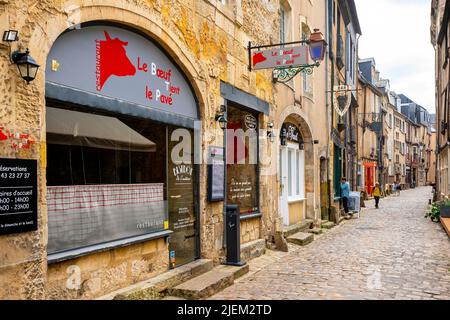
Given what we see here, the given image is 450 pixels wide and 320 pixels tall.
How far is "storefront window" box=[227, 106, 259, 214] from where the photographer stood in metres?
8.66

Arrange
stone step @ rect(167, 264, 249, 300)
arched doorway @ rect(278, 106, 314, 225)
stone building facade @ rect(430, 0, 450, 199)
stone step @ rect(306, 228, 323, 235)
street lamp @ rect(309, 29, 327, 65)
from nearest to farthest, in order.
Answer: stone step @ rect(167, 264, 249, 300) → street lamp @ rect(309, 29, 327, 65) → arched doorway @ rect(278, 106, 314, 225) → stone step @ rect(306, 228, 323, 235) → stone building facade @ rect(430, 0, 450, 199)

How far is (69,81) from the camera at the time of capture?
4430 millimetres

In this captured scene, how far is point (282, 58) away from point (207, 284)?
14.3 ft

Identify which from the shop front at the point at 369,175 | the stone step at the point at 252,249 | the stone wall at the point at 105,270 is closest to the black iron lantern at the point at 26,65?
the stone wall at the point at 105,270

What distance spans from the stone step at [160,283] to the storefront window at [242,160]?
2.24 meters

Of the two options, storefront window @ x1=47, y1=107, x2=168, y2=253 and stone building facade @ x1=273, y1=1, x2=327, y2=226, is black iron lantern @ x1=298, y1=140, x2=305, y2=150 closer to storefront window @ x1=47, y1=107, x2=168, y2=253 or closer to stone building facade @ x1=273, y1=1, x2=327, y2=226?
stone building facade @ x1=273, y1=1, x2=327, y2=226

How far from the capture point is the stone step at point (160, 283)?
488 centimetres

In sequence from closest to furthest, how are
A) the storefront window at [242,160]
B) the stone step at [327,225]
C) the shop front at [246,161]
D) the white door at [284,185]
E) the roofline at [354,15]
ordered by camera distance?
1. the shop front at [246,161]
2. the storefront window at [242,160]
3. the white door at [284,185]
4. the stone step at [327,225]
5. the roofline at [354,15]

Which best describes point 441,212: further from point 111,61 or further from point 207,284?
point 111,61

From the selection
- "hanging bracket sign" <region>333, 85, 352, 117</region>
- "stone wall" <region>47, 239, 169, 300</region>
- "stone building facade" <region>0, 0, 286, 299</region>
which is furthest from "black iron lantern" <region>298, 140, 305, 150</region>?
"stone wall" <region>47, 239, 169, 300</region>

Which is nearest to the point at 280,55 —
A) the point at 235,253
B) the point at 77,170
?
the point at 235,253

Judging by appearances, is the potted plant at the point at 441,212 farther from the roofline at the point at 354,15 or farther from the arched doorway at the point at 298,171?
the roofline at the point at 354,15

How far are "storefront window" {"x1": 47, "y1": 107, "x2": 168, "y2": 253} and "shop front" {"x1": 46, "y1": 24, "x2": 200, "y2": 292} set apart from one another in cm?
1
